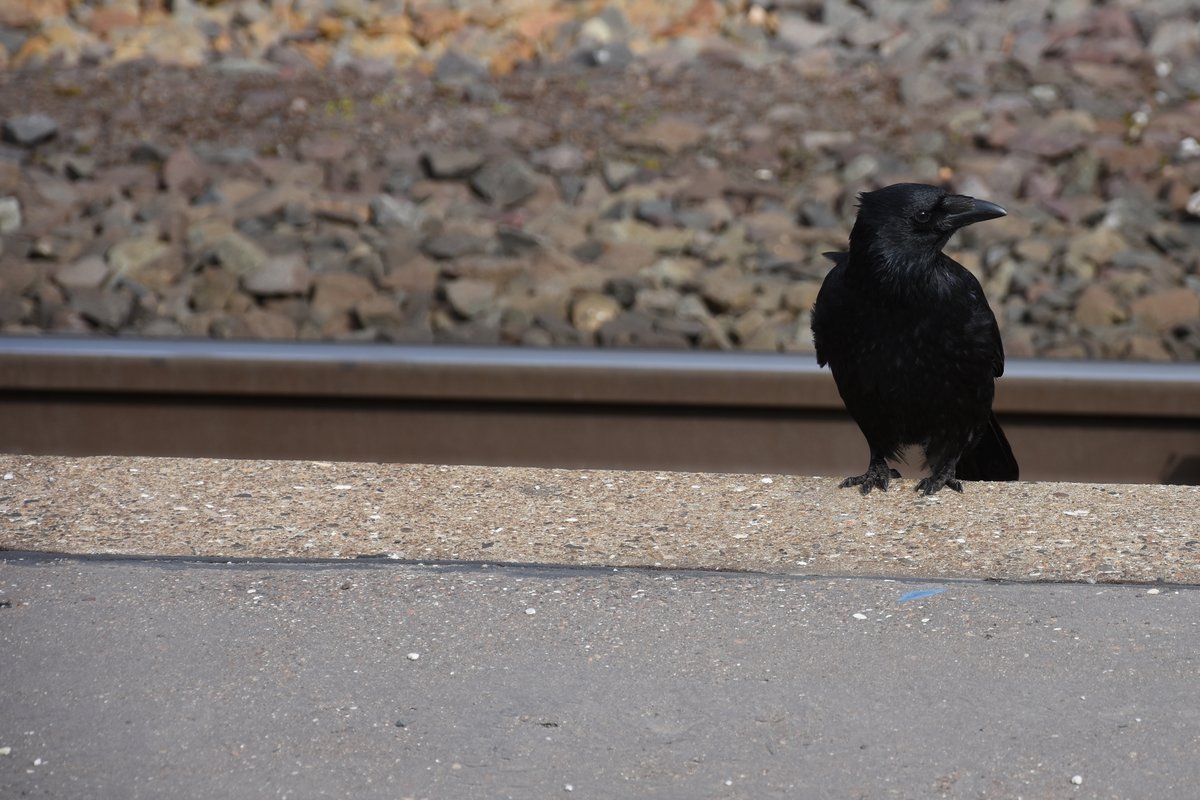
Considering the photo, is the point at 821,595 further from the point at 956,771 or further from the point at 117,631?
the point at 117,631

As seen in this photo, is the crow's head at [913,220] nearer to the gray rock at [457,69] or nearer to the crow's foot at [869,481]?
the crow's foot at [869,481]

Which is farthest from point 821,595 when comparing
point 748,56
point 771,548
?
point 748,56

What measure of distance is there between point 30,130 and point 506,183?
243 cm

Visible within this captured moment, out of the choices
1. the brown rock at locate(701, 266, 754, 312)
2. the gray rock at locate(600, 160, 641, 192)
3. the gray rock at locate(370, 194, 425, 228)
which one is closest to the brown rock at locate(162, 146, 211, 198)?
the gray rock at locate(370, 194, 425, 228)

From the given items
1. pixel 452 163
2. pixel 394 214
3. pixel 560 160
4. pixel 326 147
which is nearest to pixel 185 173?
pixel 326 147

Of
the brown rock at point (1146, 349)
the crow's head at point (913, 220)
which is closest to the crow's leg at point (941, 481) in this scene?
the crow's head at point (913, 220)

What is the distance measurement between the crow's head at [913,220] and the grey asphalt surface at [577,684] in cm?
104

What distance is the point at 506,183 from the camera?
23.3 ft

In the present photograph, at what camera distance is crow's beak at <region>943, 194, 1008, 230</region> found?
4.05m

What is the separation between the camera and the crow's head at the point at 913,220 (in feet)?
13.2

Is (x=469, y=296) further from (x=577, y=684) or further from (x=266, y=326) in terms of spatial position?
(x=577, y=684)

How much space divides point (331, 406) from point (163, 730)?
2.46m

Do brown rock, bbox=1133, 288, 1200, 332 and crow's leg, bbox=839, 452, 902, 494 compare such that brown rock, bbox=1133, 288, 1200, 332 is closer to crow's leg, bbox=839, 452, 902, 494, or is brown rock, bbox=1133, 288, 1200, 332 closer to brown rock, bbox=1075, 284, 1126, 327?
brown rock, bbox=1075, 284, 1126, 327

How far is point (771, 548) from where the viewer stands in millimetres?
3520
